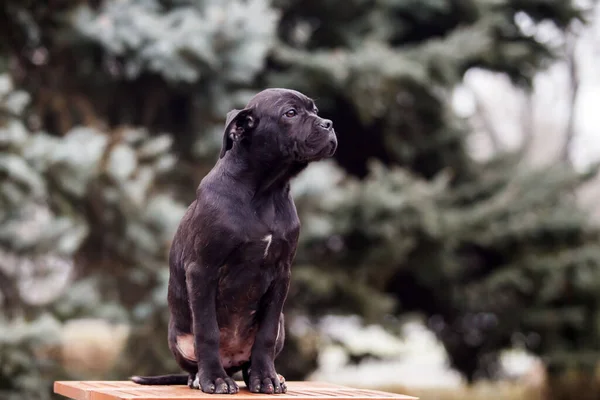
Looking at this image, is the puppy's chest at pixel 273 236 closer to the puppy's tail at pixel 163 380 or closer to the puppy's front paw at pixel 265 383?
the puppy's front paw at pixel 265 383

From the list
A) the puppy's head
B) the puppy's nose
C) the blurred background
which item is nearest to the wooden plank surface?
the puppy's head

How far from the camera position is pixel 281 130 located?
10.6 ft

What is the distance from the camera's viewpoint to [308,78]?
31.3 ft

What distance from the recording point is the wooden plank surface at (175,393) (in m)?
2.93

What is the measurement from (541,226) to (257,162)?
785cm

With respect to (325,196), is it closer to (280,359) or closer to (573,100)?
(280,359)

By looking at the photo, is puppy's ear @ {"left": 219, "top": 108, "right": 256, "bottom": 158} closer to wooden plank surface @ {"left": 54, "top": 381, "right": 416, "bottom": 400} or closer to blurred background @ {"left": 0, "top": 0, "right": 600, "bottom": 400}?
wooden plank surface @ {"left": 54, "top": 381, "right": 416, "bottom": 400}

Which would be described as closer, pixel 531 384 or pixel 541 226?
pixel 541 226

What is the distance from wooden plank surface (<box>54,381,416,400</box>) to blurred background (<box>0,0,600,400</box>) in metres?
3.54

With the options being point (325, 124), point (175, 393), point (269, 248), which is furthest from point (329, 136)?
point (175, 393)

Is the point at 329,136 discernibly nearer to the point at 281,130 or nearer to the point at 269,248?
the point at 281,130

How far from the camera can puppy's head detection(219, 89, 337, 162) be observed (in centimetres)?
319

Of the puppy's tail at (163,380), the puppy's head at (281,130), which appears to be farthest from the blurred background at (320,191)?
the puppy's head at (281,130)

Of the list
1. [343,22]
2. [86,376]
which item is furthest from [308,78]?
[86,376]
